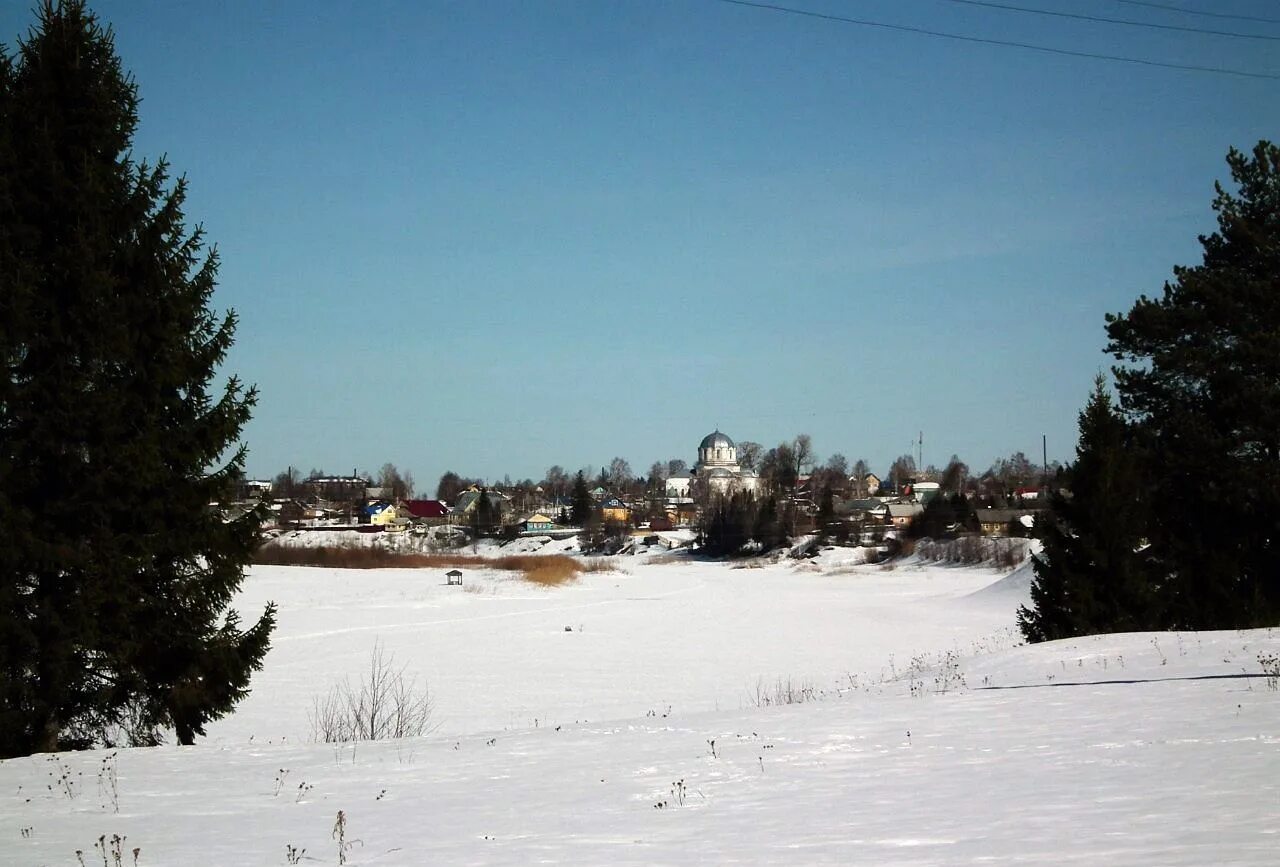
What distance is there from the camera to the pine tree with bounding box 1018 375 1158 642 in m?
24.6

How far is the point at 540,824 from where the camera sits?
862cm

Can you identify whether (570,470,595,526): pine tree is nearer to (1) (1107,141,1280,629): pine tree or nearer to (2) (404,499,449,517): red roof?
(2) (404,499,449,517): red roof

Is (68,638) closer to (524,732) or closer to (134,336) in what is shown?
(134,336)

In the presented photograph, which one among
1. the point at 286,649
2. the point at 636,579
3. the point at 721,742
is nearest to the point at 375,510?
the point at 636,579

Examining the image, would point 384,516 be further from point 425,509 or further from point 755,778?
point 755,778

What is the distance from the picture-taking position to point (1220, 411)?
2819cm

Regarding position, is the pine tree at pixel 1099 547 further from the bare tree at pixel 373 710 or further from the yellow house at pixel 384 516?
the yellow house at pixel 384 516

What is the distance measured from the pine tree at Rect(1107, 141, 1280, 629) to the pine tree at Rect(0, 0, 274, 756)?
22330mm

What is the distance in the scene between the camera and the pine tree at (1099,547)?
24641 millimetres

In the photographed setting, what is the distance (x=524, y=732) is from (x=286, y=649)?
69.6 ft

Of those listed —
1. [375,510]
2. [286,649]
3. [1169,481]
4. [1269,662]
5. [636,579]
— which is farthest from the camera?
[375,510]

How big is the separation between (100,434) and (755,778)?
31.0 feet

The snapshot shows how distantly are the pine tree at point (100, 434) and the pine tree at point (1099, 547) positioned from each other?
1804 centimetres

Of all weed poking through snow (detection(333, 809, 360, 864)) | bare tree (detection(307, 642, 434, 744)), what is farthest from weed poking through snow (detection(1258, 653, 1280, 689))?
weed poking through snow (detection(333, 809, 360, 864))
